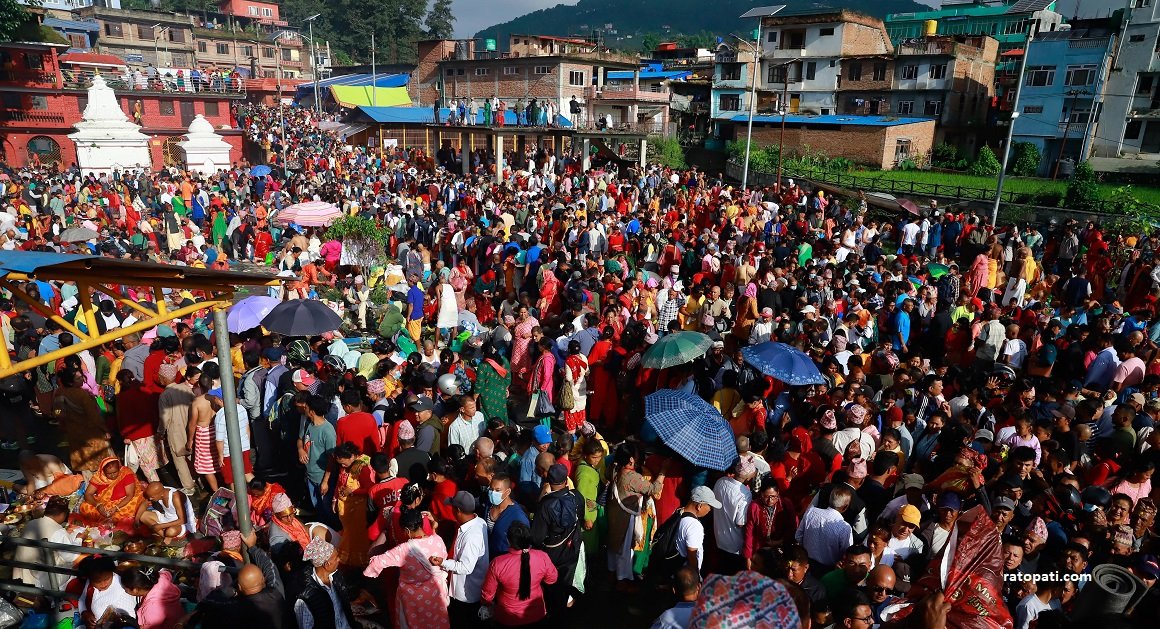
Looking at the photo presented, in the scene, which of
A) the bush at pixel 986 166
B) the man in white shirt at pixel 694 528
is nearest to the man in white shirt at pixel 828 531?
the man in white shirt at pixel 694 528

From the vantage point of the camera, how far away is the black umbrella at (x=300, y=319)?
7191mm

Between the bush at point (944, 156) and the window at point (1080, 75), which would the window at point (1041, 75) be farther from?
the bush at point (944, 156)

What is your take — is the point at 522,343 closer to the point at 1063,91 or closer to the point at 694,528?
the point at 694,528

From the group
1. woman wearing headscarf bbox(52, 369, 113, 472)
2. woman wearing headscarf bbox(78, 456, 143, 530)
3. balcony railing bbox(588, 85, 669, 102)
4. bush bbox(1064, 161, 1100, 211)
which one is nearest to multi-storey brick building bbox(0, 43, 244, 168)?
balcony railing bbox(588, 85, 669, 102)

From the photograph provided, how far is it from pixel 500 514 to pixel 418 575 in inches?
24.6

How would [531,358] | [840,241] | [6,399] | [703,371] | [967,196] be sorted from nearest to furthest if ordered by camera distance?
[6,399] → [703,371] → [531,358] → [840,241] → [967,196]

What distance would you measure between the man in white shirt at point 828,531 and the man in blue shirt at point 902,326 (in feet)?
15.0

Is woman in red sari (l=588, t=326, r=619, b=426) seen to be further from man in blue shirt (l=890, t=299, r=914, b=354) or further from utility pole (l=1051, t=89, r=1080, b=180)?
utility pole (l=1051, t=89, r=1080, b=180)

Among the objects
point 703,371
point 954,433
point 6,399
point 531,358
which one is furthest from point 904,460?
point 6,399

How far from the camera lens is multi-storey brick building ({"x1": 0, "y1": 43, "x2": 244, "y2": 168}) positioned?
1212 inches

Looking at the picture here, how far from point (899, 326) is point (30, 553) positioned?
28.2ft

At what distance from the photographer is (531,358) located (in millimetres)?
7980

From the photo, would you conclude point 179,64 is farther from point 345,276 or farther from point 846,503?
point 846,503

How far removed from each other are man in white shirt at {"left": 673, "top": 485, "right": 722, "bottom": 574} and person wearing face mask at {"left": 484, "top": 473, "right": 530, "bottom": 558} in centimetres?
103
